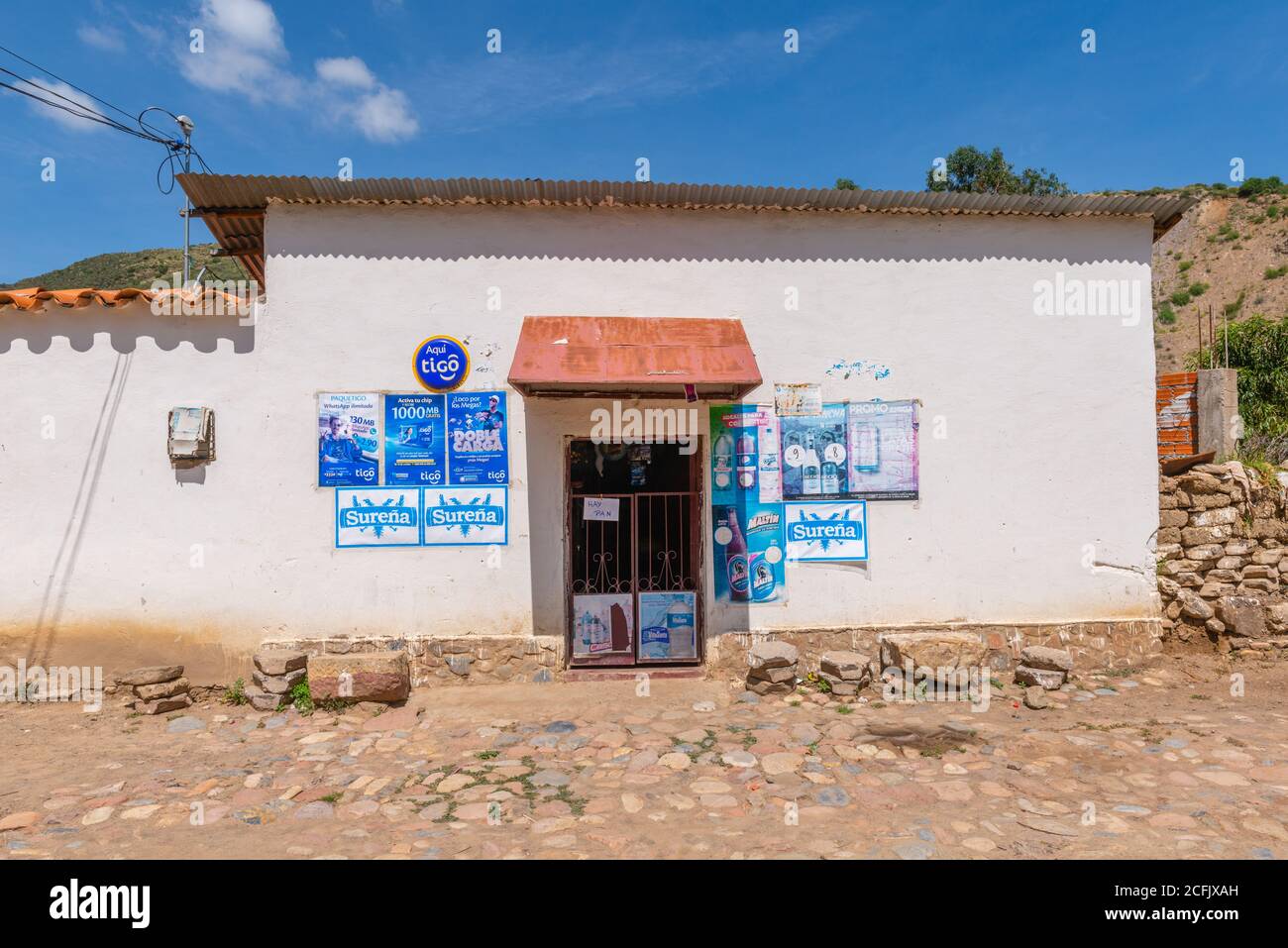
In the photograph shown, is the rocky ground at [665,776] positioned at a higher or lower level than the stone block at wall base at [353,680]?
lower

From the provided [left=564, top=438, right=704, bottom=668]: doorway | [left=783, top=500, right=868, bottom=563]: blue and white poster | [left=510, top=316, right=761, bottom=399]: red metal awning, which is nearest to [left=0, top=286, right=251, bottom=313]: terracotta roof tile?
[left=510, top=316, right=761, bottom=399]: red metal awning

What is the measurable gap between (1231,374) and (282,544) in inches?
393

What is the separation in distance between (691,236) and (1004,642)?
5.13m

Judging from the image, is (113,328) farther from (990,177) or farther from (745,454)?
(990,177)

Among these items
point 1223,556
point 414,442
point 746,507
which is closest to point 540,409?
point 414,442

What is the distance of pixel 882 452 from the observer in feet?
22.8

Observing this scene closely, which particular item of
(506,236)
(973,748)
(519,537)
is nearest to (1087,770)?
(973,748)

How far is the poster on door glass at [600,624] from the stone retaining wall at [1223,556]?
558 cm

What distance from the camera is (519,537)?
263 inches

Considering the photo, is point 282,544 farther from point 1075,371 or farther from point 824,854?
point 1075,371

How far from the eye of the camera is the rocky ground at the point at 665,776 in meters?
3.86

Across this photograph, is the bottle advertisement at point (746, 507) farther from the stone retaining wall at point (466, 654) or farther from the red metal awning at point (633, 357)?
the stone retaining wall at point (466, 654)
